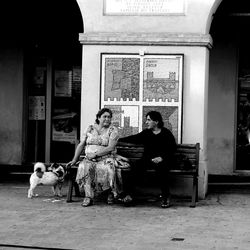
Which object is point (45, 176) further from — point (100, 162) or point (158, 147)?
point (158, 147)

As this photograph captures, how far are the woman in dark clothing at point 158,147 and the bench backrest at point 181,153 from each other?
15 cm

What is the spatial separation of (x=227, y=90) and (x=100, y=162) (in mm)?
4296

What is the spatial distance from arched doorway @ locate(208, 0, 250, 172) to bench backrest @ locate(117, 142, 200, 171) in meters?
3.04

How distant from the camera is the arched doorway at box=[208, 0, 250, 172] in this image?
1376 cm

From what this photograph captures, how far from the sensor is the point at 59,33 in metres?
14.7

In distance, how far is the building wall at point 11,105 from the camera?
47.9 feet

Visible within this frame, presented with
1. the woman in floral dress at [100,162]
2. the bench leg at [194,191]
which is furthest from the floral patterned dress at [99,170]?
the bench leg at [194,191]

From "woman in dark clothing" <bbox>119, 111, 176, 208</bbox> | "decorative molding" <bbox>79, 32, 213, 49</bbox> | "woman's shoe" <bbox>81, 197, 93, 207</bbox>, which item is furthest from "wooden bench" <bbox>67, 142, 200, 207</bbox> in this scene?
"decorative molding" <bbox>79, 32, 213, 49</bbox>

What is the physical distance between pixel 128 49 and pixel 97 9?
80 cm

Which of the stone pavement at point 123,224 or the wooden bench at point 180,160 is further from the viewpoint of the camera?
the wooden bench at point 180,160

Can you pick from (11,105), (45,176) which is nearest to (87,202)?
(45,176)

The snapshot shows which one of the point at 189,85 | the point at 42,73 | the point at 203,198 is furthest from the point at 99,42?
the point at 42,73

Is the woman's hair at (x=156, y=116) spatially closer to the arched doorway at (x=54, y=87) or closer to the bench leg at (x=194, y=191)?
the bench leg at (x=194, y=191)

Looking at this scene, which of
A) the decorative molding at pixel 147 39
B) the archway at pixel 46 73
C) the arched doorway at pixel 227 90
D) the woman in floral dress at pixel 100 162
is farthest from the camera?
the archway at pixel 46 73
